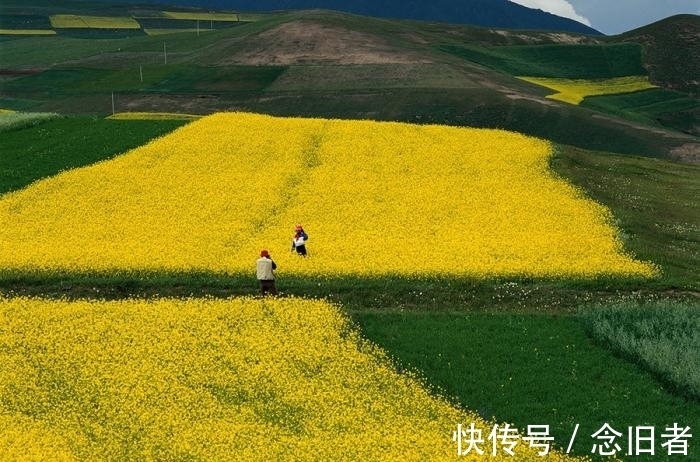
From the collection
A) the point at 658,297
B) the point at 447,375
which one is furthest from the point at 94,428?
the point at 658,297

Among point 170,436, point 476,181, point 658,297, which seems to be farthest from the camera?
point 476,181

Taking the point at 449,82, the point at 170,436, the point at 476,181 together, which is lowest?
the point at 170,436

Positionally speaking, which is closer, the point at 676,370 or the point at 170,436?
the point at 170,436

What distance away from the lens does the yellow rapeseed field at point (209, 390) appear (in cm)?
1556

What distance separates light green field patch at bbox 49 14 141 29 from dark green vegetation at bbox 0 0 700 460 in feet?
148

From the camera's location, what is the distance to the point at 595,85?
348 ft

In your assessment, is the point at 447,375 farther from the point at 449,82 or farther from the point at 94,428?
the point at 449,82

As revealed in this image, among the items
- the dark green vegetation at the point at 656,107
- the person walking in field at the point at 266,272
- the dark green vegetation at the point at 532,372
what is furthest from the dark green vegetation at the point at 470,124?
the person walking in field at the point at 266,272

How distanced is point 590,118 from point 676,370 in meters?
50.3

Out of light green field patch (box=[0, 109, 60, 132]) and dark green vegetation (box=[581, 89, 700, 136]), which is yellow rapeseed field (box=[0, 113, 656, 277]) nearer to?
light green field patch (box=[0, 109, 60, 132])

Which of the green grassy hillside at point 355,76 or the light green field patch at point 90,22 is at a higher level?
the light green field patch at point 90,22

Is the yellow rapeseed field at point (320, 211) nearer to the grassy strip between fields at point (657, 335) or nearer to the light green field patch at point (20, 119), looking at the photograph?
the grassy strip between fields at point (657, 335)

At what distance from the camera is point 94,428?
16.2 meters

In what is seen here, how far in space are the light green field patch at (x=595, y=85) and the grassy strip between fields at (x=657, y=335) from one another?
78562mm
